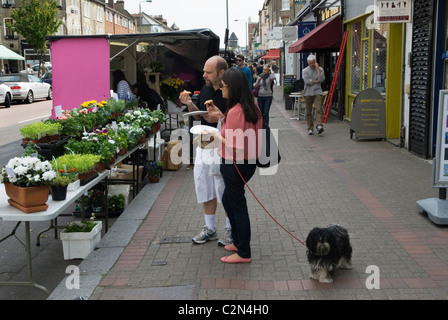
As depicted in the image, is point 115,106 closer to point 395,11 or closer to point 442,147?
point 442,147

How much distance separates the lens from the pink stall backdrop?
10.5 metres

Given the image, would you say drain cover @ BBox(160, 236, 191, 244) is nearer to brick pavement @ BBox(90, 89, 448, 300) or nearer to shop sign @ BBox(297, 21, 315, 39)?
brick pavement @ BBox(90, 89, 448, 300)

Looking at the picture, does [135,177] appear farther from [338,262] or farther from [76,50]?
[338,262]

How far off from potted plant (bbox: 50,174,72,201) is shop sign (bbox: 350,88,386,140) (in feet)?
27.9

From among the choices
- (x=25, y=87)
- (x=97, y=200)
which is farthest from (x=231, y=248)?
(x=25, y=87)

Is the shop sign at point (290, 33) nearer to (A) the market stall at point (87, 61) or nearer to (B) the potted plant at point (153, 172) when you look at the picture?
(A) the market stall at point (87, 61)

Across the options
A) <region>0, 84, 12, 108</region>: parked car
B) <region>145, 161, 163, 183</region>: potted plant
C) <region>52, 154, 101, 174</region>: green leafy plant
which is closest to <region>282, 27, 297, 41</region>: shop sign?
<region>0, 84, 12, 108</region>: parked car

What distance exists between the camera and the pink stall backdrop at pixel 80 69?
1045cm

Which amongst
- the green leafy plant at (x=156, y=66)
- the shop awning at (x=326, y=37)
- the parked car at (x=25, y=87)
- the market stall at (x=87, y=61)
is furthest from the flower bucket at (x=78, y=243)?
the parked car at (x=25, y=87)

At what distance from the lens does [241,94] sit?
15.3 feet

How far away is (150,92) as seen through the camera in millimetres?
11859

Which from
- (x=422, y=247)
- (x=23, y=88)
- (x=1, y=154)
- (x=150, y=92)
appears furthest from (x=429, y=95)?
(x=23, y=88)

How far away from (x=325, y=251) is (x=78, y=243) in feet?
8.66

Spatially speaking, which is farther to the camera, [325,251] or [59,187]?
[59,187]
